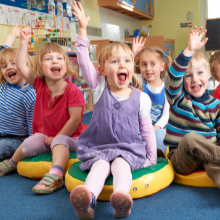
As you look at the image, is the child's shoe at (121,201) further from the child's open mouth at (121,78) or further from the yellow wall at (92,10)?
the yellow wall at (92,10)

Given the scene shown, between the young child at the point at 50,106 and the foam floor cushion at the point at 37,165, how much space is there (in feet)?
0.15

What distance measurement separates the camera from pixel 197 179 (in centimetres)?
120

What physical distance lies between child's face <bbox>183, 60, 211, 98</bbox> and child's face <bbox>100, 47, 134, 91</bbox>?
0.95 ft

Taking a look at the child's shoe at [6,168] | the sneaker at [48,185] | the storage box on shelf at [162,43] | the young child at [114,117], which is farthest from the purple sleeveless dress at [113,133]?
the storage box on shelf at [162,43]

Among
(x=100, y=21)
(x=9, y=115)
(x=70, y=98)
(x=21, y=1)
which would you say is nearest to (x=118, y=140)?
(x=70, y=98)

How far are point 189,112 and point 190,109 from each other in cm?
2

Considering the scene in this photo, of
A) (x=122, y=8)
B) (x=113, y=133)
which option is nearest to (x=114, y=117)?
(x=113, y=133)

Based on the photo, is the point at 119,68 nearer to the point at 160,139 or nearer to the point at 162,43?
the point at 160,139

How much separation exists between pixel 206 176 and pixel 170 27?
18.1ft

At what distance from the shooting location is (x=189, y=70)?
1.31 metres

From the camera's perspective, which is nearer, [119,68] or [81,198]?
[81,198]

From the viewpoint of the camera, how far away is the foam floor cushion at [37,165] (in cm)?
136

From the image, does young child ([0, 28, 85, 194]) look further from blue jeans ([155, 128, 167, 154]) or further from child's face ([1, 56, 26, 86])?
blue jeans ([155, 128, 167, 154])

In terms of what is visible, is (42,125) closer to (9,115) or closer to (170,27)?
(9,115)
